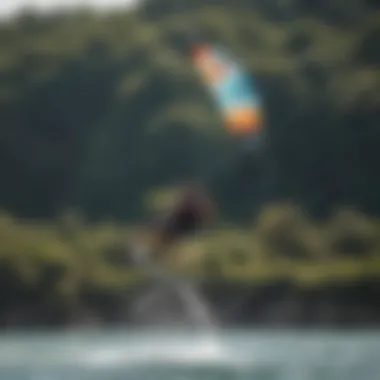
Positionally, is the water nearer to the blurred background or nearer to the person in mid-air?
the blurred background

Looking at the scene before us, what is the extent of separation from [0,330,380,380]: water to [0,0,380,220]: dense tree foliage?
1.90 ft

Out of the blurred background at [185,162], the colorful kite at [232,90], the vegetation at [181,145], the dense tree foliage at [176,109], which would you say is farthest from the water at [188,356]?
the colorful kite at [232,90]

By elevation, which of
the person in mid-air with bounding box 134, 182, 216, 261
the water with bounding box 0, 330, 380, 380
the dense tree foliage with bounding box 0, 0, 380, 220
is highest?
the dense tree foliage with bounding box 0, 0, 380, 220

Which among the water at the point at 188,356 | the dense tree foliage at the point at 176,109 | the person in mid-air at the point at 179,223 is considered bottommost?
the water at the point at 188,356

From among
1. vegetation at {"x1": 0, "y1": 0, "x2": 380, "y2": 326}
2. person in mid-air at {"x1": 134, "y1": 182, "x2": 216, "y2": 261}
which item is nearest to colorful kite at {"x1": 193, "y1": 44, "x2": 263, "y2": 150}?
vegetation at {"x1": 0, "y1": 0, "x2": 380, "y2": 326}

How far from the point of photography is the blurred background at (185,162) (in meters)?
4.16

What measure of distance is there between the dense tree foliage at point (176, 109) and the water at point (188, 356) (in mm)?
580

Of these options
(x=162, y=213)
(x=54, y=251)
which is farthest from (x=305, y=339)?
(x=54, y=251)

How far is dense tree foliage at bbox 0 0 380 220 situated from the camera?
4.21 metres

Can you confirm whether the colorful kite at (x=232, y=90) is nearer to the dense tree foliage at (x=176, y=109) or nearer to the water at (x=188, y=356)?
the dense tree foliage at (x=176, y=109)

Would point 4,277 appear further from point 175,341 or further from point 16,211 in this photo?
point 175,341

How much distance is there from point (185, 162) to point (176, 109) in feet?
0.84

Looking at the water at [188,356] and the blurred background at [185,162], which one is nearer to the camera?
the water at [188,356]

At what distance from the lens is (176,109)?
4.27m
